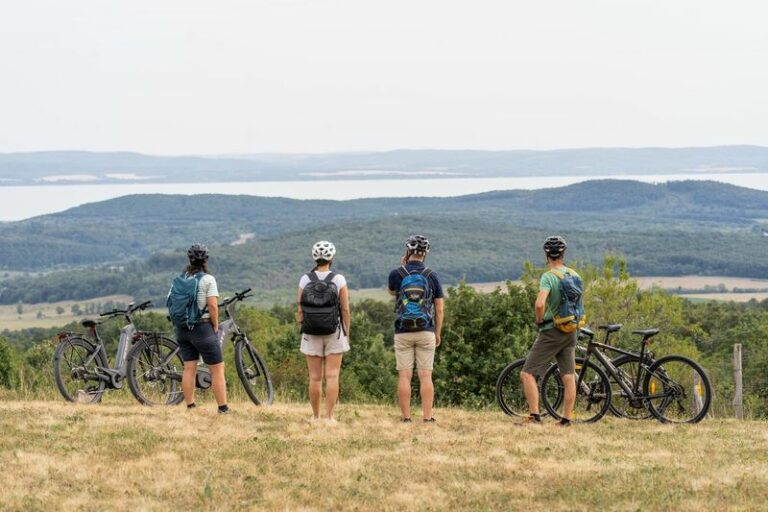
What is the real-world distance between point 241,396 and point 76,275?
611ft

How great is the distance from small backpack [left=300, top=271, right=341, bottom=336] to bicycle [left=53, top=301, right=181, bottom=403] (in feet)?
7.86

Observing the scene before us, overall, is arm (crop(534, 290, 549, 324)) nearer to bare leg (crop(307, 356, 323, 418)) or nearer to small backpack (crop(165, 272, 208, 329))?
bare leg (crop(307, 356, 323, 418))

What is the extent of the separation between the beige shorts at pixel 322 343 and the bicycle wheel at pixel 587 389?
2.31 meters

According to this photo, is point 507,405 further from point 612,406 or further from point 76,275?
point 76,275

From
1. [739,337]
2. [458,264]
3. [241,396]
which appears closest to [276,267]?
[458,264]

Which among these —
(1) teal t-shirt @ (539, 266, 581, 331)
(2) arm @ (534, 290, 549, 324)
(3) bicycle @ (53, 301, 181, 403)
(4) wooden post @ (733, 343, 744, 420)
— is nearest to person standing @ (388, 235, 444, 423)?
(2) arm @ (534, 290, 549, 324)

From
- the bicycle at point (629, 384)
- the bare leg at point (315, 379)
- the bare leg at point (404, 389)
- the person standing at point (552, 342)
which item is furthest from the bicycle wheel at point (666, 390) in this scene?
the bare leg at point (315, 379)

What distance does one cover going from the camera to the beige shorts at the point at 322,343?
1142 cm

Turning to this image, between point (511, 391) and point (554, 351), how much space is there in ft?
7.27

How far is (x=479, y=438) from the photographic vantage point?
1085cm

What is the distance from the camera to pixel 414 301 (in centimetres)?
1136

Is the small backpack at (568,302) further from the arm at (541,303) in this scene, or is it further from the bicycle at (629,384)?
the bicycle at (629,384)

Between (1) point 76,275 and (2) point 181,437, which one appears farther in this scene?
(1) point 76,275

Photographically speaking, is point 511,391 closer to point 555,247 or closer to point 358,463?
point 555,247
